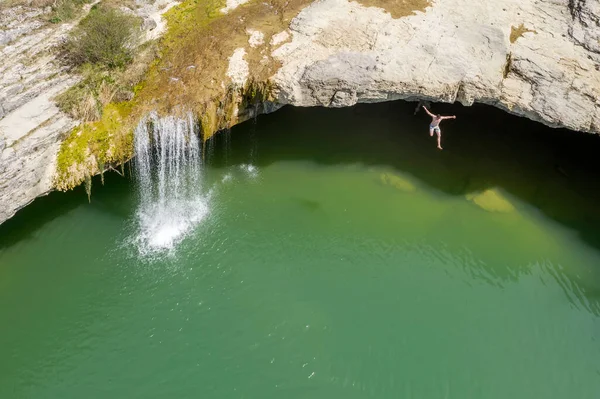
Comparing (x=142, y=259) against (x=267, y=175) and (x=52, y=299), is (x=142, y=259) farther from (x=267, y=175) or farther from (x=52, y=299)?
(x=267, y=175)

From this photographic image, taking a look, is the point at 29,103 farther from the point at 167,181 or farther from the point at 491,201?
the point at 491,201

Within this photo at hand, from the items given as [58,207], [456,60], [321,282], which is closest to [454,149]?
[456,60]

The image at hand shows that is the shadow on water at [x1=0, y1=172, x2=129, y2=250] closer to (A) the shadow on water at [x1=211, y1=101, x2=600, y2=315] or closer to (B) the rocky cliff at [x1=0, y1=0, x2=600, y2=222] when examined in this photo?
(B) the rocky cliff at [x1=0, y1=0, x2=600, y2=222]

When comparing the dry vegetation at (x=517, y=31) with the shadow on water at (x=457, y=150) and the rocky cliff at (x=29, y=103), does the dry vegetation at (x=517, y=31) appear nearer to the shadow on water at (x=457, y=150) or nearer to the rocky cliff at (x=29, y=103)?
the shadow on water at (x=457, y=150)

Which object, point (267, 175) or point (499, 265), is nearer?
point (499, 265)

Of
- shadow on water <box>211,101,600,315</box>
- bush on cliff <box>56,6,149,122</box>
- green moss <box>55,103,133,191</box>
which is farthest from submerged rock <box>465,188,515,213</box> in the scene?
bush on cliff <box>56,6,149,122</box>

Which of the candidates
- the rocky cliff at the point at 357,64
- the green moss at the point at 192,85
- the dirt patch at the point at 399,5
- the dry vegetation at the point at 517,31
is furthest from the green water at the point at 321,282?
the dirt patch at the point at 399,5

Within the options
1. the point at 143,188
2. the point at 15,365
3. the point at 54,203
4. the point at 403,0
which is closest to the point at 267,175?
the point at 143,188
